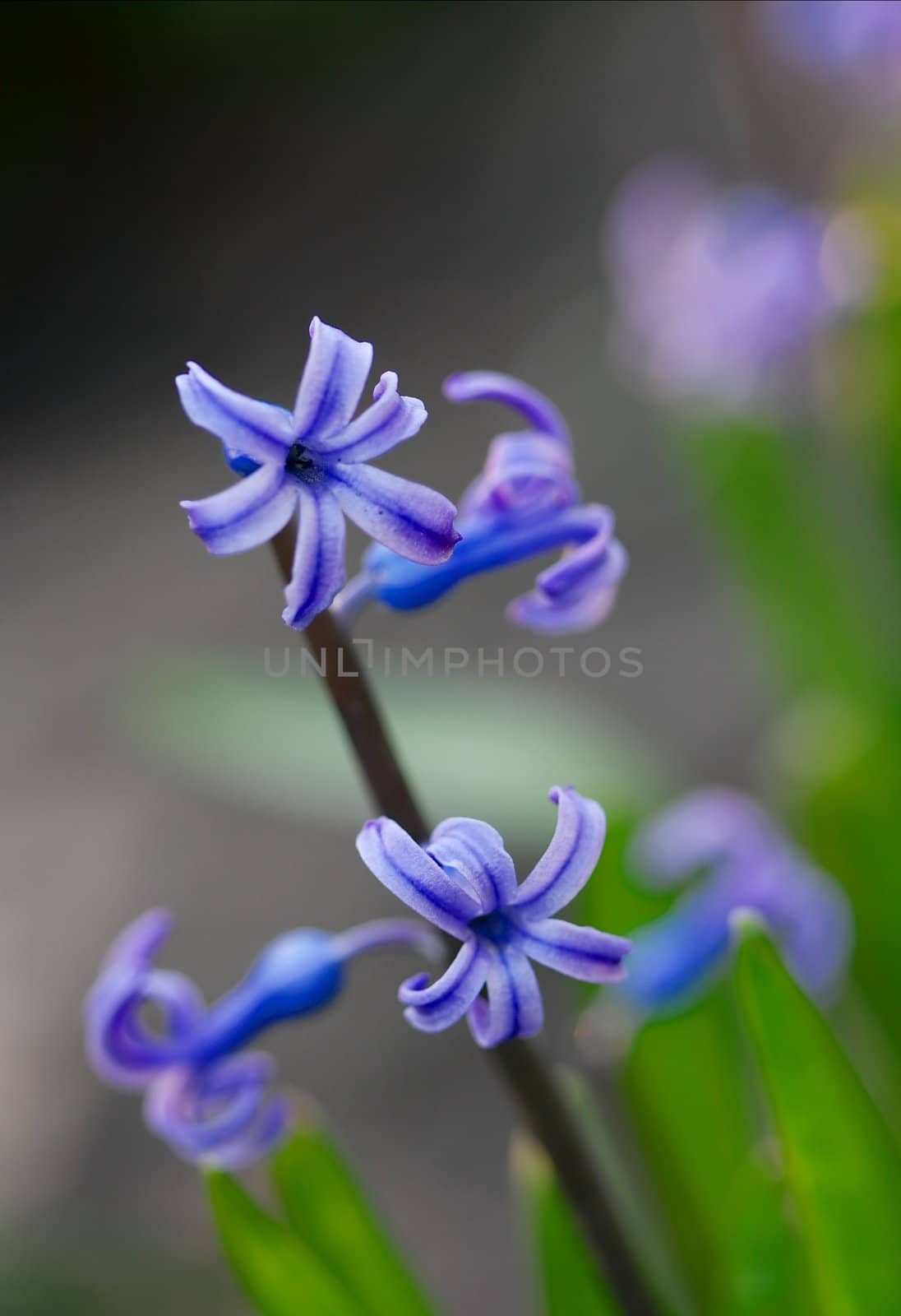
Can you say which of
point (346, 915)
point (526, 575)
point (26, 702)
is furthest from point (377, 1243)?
point (26, 702)

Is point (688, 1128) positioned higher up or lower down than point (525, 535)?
lower down

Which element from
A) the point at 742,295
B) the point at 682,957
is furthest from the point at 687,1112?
the point at 742,295

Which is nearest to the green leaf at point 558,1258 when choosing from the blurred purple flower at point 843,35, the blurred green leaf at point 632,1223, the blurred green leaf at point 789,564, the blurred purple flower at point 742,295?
the blurred green leaf at point 632,1223

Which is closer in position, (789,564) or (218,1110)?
(218,1110)

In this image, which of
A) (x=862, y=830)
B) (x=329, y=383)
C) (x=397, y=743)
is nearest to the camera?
(x=329, y=383)

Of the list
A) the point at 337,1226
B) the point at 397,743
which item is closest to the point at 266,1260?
the point at 337,1226

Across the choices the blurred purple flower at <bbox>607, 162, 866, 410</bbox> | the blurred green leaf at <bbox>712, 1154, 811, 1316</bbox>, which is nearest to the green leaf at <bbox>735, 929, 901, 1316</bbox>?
the blurred green leaf at <bbox>712, 1154, 811, 1316</bbox>

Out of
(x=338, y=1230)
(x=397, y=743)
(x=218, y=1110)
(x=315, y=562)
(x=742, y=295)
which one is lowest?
(x=338, y=1230)

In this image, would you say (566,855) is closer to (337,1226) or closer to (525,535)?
(525,535)

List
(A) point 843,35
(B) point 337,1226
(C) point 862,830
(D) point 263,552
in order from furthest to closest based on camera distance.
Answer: (D) point 263,552 < (A) point 843,35 < (C) point 862,830 < (B) point 337,1226
